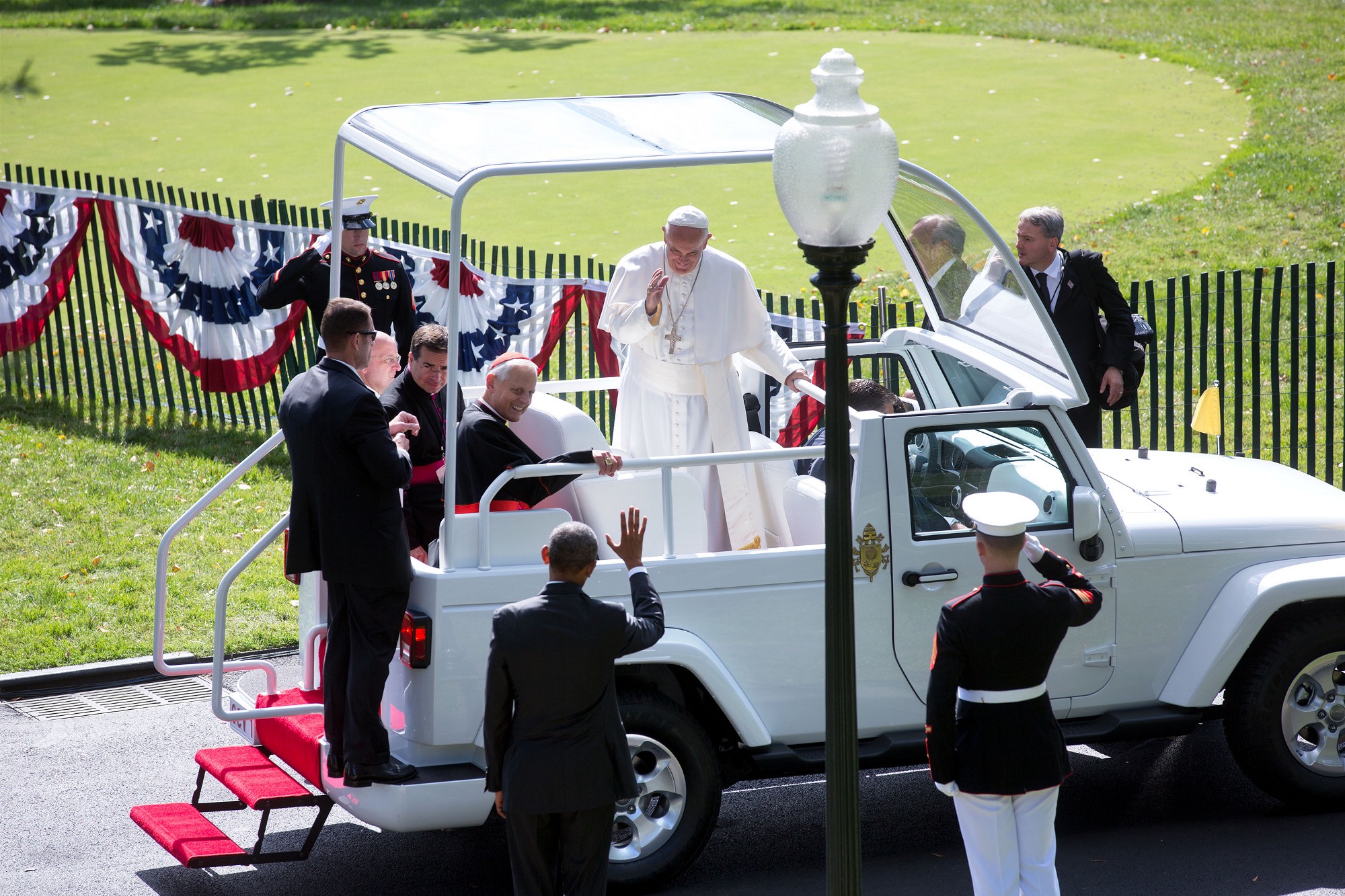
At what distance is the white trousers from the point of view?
4.77 m

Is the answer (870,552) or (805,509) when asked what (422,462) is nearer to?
(805,509)

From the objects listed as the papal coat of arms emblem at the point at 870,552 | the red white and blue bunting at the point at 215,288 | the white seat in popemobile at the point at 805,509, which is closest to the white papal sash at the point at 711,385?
the white seat in popemobile at the point at 805,509

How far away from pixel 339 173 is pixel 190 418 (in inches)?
247

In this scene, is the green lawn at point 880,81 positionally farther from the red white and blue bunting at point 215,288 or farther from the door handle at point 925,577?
the door handle at point 925,577

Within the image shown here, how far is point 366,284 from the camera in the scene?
8.98 m

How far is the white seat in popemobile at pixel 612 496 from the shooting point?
5.88 metres

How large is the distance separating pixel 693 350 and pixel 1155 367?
4902 millimetres

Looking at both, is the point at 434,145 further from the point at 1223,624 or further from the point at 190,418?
the point at 190,418

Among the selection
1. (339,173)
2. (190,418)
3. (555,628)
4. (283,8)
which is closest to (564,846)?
(555,628)

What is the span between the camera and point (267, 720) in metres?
5.89

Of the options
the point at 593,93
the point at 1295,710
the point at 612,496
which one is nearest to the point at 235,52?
the point at 593,93

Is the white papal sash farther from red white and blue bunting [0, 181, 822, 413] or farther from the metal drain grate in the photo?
red white and blue bunting [0, 181, 822, 413]

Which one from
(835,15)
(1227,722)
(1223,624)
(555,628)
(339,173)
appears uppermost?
(835,15)

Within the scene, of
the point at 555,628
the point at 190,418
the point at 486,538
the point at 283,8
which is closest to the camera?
the point at 555,628
